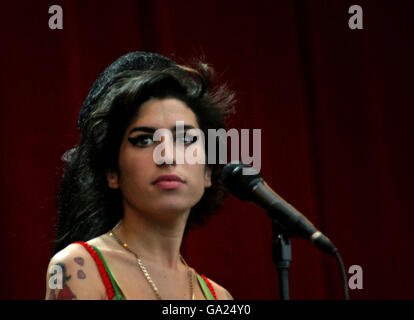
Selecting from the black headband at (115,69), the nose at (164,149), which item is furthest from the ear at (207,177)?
the black headband at (115,69)

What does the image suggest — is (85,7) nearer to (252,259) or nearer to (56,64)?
(56,64)

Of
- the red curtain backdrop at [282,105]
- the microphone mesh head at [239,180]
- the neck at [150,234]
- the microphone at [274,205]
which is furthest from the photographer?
the red curtain backdrop at [282,105]

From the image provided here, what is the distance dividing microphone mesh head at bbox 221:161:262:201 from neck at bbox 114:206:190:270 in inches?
11.8

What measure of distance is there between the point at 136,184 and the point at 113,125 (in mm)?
182

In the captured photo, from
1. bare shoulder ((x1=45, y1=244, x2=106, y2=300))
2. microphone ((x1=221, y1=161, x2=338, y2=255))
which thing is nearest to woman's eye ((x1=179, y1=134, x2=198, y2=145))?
microphone ((x1=221, y1=161, x2=338, y2=255))

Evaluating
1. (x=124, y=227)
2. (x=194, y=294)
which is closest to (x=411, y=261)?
(x=194, y=294)

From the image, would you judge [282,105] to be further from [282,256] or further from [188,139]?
[282,256]

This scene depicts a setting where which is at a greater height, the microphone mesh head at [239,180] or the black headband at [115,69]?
the black headband at [115,69]

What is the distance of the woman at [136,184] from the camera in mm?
1630

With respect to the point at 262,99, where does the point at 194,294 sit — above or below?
below

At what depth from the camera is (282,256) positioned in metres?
1.37

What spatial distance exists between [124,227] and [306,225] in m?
0.59

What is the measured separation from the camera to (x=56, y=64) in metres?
2.50

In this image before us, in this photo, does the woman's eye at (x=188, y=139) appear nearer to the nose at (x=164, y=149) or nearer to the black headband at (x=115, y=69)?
the nose at (x=164, y=149)
